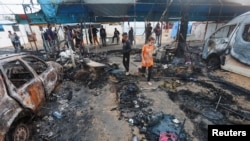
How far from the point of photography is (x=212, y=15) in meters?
13.4

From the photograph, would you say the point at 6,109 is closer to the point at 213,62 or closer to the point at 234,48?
the point at 234,48

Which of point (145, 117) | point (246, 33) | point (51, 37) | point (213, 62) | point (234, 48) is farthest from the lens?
point (51, 37)

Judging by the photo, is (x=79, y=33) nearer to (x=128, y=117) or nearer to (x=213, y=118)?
(x=128, y=117)

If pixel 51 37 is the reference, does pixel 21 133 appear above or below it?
below

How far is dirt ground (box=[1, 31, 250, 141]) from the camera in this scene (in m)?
3.63

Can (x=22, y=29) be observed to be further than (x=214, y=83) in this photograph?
Yes

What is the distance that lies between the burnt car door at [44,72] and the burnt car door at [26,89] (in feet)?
0.72

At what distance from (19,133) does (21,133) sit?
65 millimetres

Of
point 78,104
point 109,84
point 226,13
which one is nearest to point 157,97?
point 109,84

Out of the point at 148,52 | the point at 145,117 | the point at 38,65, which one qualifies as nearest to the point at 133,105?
the point at 145,117

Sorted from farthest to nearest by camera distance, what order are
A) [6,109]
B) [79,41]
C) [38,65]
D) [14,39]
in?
1. [14,39]
2. [79,41]
3. [38,65]
4. [6,109]

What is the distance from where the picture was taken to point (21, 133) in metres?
3.18

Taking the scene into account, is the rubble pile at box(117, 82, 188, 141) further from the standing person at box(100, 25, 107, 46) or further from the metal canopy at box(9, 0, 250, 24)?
the standing person at box(100, 25, 107, 46)

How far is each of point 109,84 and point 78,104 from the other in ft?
5.12
